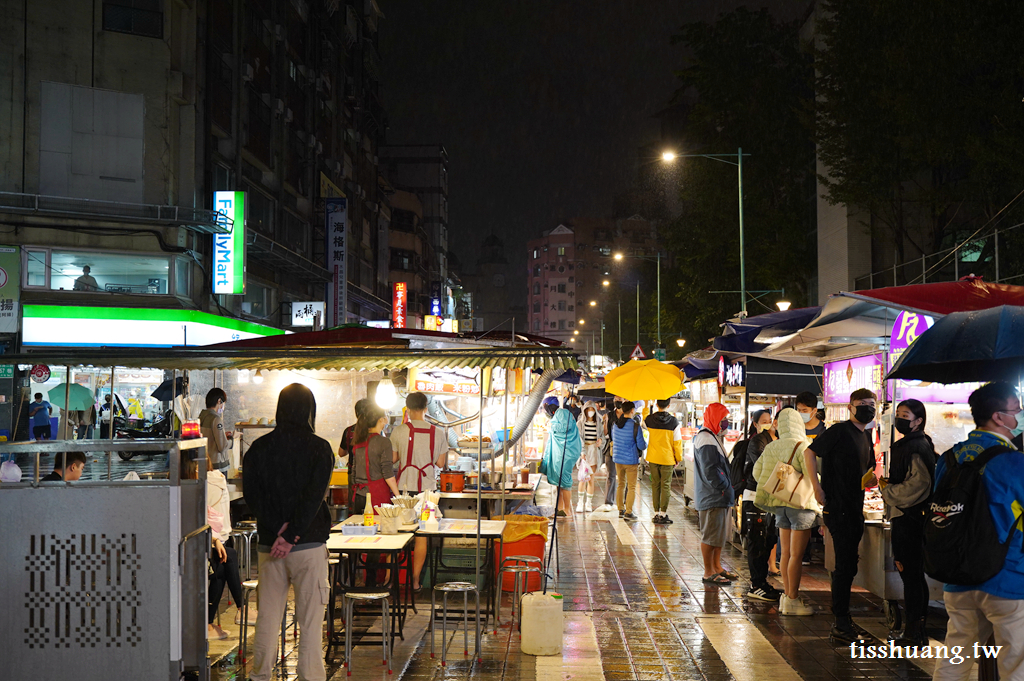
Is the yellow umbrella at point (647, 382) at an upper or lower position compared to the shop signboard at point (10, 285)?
lower

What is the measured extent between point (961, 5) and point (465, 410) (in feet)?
42.9

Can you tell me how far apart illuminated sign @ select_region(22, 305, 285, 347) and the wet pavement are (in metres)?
15.0

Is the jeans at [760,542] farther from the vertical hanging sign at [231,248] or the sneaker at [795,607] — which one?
the vertical hanging sign at [231,248]

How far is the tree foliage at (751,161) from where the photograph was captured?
33.7m

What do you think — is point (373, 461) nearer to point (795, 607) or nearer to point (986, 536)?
point (795, 607)

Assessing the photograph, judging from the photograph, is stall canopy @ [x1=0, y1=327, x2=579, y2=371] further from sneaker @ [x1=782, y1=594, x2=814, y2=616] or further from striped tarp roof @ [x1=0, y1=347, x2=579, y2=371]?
sneaker @ [x1=782, y1=594, x2=814, y2=616]

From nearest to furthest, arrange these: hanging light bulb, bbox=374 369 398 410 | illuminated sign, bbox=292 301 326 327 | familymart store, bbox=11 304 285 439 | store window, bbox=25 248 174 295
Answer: hanging light bulb, bbox=374 369 398 410
familymart store, bbox=11 304 285 439
store window, bbox=25 248 174 295
illuminated sign, bbox=292 301 326 327

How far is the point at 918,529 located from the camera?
24.4 feet

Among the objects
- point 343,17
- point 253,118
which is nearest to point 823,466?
point 253,118

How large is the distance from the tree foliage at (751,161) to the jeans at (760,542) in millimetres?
24490

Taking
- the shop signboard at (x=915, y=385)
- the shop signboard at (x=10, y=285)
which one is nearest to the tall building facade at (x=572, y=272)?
the shop signboard at (x=10, y=285)

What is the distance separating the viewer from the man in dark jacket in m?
5.81

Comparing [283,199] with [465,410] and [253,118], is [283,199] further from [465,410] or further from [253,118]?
[465,410]

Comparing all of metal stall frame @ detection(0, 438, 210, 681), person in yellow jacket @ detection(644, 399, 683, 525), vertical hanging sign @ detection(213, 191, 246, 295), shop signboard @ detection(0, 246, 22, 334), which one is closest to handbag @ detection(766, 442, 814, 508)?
metal stall frame @ detection(0, 438, 210, 681)
